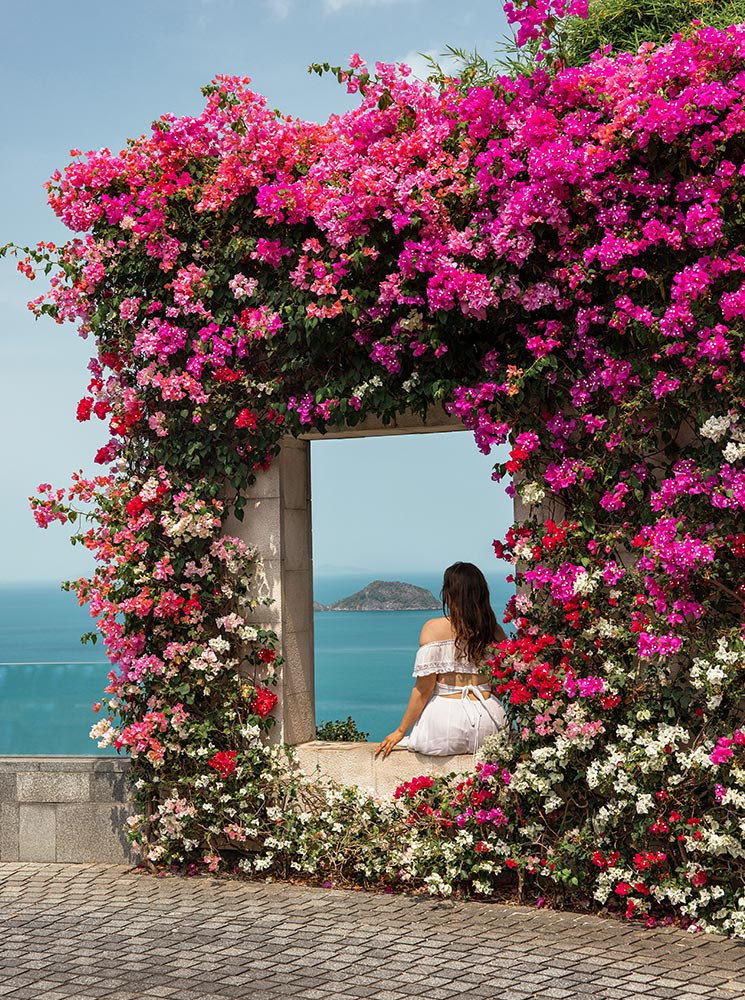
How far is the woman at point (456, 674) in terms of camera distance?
6.99 meters

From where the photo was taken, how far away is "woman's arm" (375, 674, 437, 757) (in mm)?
7086

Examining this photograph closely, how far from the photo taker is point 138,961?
5742 mm

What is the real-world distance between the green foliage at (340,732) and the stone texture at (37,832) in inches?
75.4

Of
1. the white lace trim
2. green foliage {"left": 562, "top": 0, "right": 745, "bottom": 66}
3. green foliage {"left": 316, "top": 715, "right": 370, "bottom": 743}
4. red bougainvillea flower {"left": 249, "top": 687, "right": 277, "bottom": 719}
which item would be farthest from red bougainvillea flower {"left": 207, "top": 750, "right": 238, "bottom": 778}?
green foliage {"left": 562, "top": 0, "right": 745, "bottom": 66}

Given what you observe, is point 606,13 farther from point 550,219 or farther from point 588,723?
point 588,723

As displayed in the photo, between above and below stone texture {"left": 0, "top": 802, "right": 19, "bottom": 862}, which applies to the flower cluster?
above

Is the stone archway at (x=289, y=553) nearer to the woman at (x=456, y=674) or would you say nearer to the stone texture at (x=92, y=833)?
the woman at (x=456, y=674)

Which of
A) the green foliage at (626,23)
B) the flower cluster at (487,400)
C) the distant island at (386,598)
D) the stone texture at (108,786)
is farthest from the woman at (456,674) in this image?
the distant island at (386,598)

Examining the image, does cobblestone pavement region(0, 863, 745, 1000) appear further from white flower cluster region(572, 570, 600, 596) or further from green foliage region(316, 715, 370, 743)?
green foliage region(316, 715, 370, 743)

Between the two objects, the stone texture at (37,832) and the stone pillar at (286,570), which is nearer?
the stone pillar at (286,570)

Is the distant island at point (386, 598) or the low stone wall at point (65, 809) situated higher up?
the distant island at point (386, 598)

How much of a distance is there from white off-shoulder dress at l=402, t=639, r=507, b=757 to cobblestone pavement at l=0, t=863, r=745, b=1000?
0.85 m

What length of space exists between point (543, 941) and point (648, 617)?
1.67 m

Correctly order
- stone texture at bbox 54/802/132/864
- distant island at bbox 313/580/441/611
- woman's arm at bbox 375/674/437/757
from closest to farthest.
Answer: woman's arm at bbox 375/674/437/757 → stone texture at bbox 54/802/132/864 → distant island at bbox 313/580/441/611
